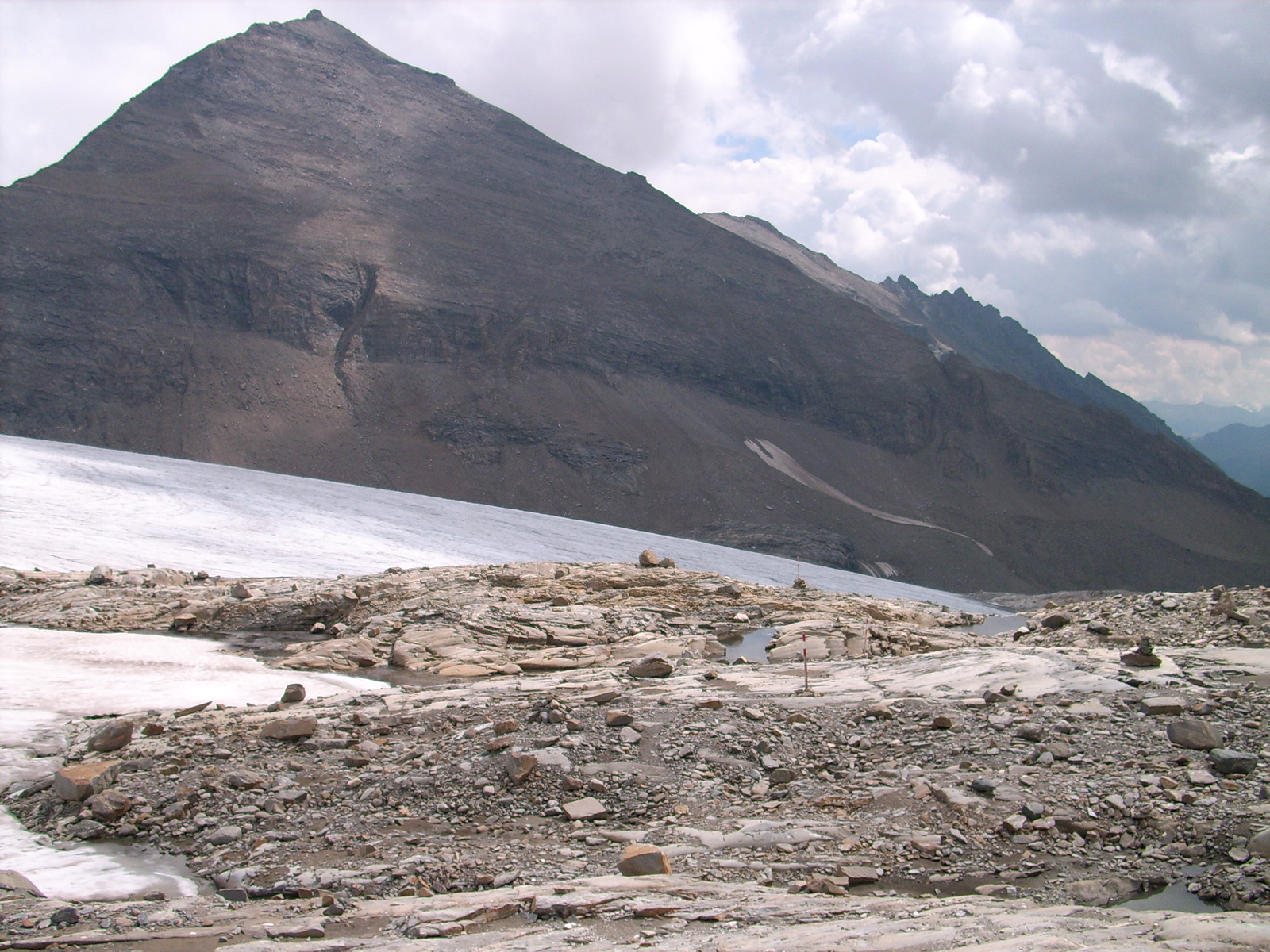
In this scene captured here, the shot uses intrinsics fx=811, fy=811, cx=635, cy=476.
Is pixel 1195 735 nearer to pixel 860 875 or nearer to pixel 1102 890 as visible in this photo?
pixel 1102 890

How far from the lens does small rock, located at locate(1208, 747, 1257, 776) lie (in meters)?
8.48

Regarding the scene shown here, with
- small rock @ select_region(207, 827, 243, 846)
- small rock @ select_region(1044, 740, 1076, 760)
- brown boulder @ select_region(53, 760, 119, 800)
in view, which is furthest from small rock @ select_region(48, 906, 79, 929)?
small rock @ select_region(1044, 740, 1076, 760)

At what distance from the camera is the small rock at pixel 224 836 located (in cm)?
813

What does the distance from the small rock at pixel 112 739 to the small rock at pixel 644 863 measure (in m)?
6.75

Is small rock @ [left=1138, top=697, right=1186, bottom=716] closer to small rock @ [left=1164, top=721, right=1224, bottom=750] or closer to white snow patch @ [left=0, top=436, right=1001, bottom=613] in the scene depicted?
small rock @ [left=1164, top=721, right=1224, bottom=750]

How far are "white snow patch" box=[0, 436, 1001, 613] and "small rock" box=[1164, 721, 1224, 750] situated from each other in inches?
937

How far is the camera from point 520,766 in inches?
355

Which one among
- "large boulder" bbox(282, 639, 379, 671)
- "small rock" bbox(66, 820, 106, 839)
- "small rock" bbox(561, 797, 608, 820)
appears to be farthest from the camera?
"large boulder" bbox(282, 639, 379, 671)

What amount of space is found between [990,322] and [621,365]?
127520mm

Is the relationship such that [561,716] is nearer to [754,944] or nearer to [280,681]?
[754,944]

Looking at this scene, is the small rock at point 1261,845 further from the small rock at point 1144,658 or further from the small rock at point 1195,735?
the small rock at point 1144,658

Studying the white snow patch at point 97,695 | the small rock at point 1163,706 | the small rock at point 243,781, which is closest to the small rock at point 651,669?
the white snow patch at point 97,695

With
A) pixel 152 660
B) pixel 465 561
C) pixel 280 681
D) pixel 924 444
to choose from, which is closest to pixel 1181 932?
pixel 280 681

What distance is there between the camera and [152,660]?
15172mm
